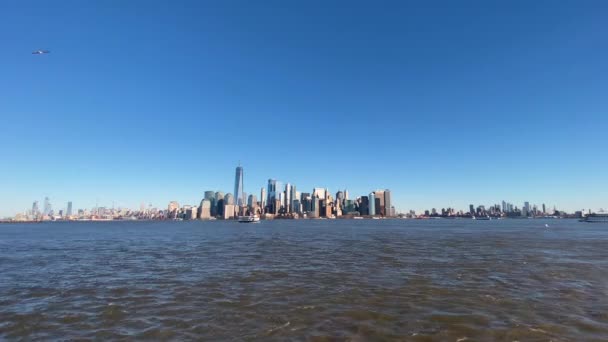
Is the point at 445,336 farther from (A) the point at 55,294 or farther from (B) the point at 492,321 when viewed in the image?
(A) the point at 55,294

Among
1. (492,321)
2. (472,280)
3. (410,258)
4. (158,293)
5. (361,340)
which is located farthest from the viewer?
(410,258)

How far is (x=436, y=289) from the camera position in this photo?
60.2 ft

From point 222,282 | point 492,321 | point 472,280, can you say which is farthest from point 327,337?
point 472,280

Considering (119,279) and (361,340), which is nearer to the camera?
(361,340)

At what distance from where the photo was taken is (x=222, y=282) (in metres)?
21.2

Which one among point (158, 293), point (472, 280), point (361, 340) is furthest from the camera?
point (472, 280)

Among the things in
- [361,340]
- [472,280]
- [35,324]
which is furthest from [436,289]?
[35,324]

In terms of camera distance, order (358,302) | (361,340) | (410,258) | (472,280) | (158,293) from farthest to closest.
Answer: (410,258) < (472,280) < (158,293) < (358,302) < (361,340)

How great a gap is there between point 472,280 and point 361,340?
13982mm

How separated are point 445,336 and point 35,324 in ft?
56.5

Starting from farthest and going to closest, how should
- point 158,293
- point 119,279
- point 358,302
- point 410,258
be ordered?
point 410,258, point 119,279, point 158,293, point 358,302

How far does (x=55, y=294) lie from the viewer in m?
18.5

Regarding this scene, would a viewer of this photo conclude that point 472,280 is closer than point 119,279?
Yes

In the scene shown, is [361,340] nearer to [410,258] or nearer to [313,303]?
[313,303]
